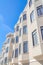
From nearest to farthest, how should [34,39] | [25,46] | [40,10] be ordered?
[34,39]
[40,10]
[25,46]

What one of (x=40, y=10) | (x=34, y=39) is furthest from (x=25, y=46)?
(x=40, y=10)

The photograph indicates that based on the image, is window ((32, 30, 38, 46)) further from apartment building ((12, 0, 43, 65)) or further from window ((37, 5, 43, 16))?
window ((37, 5, 43, 16))

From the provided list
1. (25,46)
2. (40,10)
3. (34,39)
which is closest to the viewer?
(34,39)

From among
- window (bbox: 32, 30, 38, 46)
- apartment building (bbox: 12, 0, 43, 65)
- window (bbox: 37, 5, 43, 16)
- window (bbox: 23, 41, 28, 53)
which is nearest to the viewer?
apartment building (bbox: 12, 0, 43, 65)

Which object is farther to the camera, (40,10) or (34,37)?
(40,10)

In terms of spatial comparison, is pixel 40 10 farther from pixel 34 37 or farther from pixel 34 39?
pixel 34 39

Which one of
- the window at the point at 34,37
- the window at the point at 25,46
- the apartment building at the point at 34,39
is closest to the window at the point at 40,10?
the apartment building at the point at 34,39

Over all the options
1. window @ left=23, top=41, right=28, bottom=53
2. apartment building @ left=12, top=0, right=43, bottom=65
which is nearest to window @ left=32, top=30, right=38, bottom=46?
apartment building @ left=12, top=0, right=43, bottom=65

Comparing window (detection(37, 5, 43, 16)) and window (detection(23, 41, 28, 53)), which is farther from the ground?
window (detection(37, 5, 43, 16))

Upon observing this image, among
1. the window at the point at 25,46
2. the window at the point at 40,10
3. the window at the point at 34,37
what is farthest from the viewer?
the window at the point at 25,46

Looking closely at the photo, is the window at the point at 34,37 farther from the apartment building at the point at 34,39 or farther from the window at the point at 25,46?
the window at the point at 25,46

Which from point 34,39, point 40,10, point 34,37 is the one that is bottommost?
point 34,39

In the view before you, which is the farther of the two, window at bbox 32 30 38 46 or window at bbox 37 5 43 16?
window at bbox 37 5 43 16

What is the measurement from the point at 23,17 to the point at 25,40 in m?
5.38
